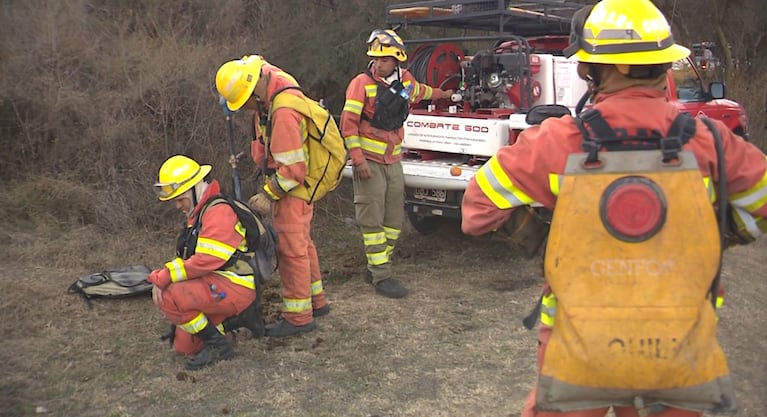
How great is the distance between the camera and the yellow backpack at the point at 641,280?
2.03 meters

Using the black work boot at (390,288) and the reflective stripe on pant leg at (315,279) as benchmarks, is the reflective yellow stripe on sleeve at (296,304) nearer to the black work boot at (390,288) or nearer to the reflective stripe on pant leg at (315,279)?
the reflective stripe on pant leg at (315,279)

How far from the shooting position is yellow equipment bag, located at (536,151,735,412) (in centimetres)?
203

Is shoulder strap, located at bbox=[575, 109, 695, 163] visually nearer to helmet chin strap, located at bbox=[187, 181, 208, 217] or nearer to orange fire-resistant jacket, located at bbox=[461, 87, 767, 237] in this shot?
orange fire-resistant jacket, located at bbox=[461, 87, 767, 237]

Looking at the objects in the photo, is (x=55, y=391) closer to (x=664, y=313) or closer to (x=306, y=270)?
(x=306, y=270)

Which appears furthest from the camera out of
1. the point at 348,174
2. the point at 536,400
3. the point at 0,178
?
the point at 0,178

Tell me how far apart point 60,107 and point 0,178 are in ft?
3.24

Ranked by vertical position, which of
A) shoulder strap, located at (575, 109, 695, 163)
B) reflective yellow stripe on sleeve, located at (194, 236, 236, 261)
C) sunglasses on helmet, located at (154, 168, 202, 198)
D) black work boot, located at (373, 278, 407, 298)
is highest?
shoulder strap, located at (575, 109, 695, 163)

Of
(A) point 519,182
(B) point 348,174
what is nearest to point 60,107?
(B) point 348,174

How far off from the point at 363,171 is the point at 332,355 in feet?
5.32

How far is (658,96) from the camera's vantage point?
2199 millimetres

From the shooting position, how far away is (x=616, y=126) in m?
2.13

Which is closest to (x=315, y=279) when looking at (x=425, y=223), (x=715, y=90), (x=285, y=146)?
(x=285, y=146)

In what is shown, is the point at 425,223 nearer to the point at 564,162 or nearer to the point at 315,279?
the point at 315,279

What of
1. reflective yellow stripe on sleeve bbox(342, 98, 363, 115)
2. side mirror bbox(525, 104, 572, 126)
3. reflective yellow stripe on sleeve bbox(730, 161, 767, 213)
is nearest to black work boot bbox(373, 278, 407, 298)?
reflective yellow stripe on sleeve bbox(342, 98, 363, 115)
